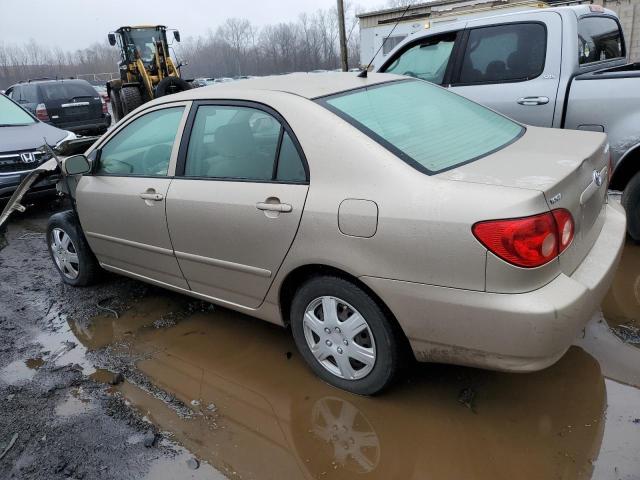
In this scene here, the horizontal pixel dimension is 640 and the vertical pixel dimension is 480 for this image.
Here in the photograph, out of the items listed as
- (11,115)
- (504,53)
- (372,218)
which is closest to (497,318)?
(372,218)

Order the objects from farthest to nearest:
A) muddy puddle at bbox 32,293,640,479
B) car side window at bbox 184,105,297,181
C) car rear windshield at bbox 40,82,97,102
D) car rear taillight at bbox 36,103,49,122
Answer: car rear windshield at bbox 40,82,97,102 < car rear taillight at bbox 36,103,49,122 < car side window at bbox 184,105,297,181 < muddy puddle at bbox 32,293,640,479

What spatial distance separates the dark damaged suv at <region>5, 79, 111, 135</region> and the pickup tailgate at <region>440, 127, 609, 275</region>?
1233 centimetres

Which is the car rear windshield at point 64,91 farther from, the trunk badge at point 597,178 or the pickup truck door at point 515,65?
the trunk badge at point 597,178

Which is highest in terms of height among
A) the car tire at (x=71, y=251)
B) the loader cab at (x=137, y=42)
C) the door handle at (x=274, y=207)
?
the loader cab at (x=137, y=42)

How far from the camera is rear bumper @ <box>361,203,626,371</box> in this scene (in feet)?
6.95

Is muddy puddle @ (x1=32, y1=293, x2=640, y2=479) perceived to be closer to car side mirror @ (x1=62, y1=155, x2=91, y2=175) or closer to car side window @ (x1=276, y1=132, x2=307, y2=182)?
car side window @ (x1=276, y1=132, x2=307, y2=182)

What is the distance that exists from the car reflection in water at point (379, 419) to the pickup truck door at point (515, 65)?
7.78 feet

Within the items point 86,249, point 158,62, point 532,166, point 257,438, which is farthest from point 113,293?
point 158,62

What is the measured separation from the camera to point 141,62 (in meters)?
15.0

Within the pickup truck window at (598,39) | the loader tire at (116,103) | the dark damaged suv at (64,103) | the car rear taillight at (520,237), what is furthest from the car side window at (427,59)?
the loader tire at (116,103)

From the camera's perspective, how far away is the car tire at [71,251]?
14.2 feet

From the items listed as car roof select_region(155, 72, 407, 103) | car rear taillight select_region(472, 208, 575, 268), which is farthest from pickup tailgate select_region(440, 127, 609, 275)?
car roof select_region(155, 72, 407, 103)

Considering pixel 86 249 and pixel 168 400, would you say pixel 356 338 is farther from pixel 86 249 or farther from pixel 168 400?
pixel 86 249

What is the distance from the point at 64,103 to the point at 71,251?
10.1m
